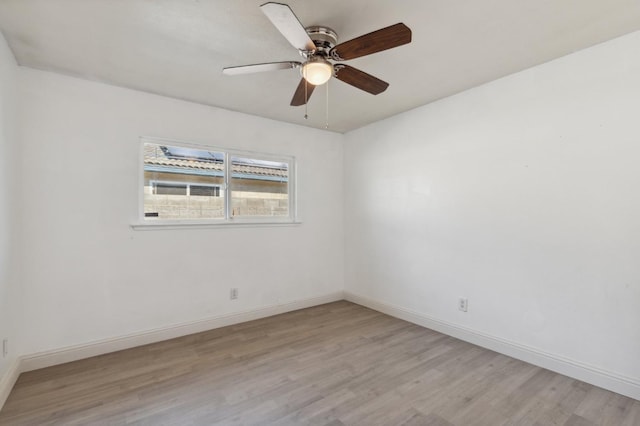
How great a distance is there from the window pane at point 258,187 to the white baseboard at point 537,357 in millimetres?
1992

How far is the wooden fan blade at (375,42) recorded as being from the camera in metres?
1.50

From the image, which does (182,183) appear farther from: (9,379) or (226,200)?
(9,379)

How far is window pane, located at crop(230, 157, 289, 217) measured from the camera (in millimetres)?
3521

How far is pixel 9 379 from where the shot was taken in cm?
209

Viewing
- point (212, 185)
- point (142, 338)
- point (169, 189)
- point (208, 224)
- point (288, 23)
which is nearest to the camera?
point (288, 23)

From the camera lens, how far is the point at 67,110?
2543 mm

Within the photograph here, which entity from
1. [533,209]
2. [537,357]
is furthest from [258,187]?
[537,357]

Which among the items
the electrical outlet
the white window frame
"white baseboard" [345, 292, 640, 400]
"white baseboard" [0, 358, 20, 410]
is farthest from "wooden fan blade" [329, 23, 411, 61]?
"white baseboard" [0, 358, 20, 410]

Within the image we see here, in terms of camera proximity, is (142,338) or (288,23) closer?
(288,23)

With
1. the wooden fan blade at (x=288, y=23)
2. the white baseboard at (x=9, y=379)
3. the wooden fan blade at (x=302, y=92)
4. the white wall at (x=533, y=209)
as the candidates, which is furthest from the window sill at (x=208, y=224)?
the wooden fan blade at (x=288, y=23)

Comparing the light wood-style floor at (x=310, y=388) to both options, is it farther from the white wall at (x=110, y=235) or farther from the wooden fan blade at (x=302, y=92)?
the wooden fan blade at (x=302, y=92)

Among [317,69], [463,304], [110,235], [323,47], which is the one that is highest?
[323,47]

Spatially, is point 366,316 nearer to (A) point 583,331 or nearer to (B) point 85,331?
(A) point 583,331

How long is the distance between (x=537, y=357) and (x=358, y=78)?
8.54ft
